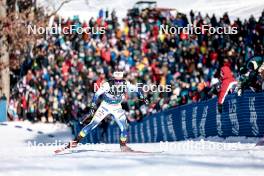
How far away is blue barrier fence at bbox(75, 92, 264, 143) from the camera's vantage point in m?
14.0

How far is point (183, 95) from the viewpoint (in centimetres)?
2070

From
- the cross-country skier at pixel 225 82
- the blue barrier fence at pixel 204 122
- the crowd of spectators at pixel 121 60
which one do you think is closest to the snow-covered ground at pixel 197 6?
the crowd of spectators at pixel 121 60

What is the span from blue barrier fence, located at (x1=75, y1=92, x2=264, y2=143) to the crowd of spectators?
2484mm

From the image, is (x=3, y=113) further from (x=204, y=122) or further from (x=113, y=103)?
(x=113, y=103)

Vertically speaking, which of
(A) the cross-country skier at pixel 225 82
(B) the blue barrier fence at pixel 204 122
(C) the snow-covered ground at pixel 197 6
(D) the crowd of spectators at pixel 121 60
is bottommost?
(B) the blue barrier fence at pixel 204 122

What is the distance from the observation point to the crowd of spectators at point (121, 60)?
2411cm

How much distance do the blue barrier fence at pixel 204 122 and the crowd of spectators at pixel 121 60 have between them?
2484 millimetres

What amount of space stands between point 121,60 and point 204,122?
934cm

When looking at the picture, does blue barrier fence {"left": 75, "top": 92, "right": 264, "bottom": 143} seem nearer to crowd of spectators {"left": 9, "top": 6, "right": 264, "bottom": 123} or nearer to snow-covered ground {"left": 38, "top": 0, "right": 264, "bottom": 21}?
crowd of spectators {"left": 9, "top": 6, "right": 264, "bottom": 123}

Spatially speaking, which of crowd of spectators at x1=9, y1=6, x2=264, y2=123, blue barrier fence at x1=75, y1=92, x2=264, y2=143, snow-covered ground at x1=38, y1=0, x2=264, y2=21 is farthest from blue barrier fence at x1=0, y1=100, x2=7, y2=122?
snow-covered ground at x1=38, y1=0, x2=264, y2=21

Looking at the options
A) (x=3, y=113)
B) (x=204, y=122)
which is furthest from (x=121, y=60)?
(x=204, y=122)

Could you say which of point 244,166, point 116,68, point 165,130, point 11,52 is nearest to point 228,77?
point 165,130

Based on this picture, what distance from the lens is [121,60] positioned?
25.3 meters

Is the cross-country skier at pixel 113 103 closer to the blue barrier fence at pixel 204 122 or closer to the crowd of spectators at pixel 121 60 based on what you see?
the blue barrier fence at pixel 204 122
